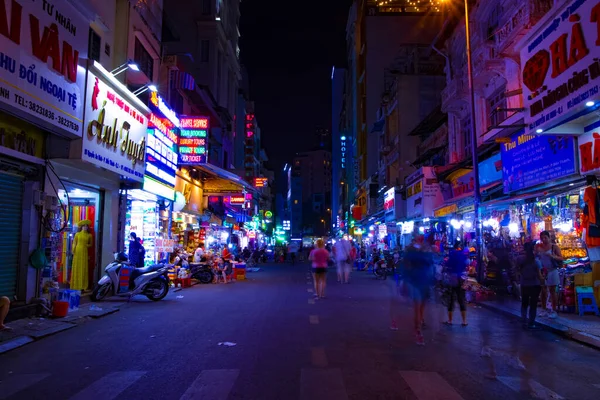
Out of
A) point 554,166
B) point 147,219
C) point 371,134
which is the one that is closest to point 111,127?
point 147,219

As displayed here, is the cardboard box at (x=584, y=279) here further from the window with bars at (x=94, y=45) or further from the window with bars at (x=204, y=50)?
the window with bars at (x=204, y=50)

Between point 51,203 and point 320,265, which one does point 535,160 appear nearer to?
point 320,265

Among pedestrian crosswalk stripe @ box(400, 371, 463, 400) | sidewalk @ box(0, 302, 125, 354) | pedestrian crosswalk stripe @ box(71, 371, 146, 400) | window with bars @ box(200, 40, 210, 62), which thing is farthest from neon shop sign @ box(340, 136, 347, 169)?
pedestrian crosswalk stripe @ box(71, 371, 146, 400)

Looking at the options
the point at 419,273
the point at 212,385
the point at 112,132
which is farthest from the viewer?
the point at 112,132

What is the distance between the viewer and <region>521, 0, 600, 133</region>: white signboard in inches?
387

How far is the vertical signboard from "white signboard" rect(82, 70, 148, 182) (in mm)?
5452

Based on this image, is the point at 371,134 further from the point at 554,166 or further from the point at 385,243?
the point at 554,166

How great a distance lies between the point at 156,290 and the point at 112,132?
5159 mm

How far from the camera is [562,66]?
11.0 metres

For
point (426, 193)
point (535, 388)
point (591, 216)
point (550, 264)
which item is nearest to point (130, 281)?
point (550, 264)

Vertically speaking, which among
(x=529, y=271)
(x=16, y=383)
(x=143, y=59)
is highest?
(x=143, y=59)

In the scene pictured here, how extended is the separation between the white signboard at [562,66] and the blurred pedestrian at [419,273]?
4912 millimetres

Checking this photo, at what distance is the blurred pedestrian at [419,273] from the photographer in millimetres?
8766

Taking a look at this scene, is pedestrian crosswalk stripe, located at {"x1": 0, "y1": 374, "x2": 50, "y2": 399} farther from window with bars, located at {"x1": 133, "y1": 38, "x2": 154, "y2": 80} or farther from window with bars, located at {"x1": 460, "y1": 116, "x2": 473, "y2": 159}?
window with bars, located at {"x1": 460, "y1": 116, "x2": 473, "y2": 159}
